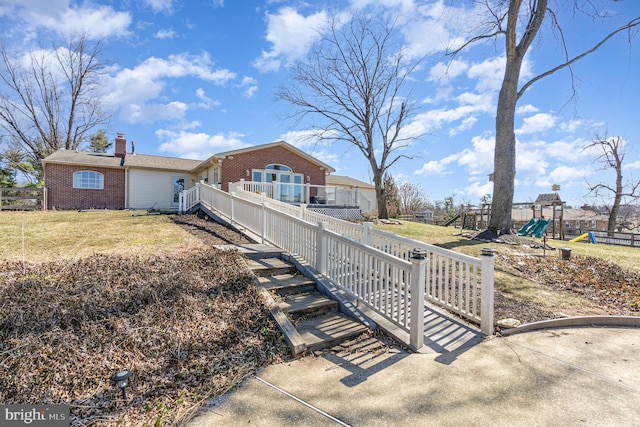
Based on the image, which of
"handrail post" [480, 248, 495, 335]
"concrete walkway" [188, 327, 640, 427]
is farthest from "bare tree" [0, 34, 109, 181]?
"handrail post" [480, 248, 495, 335]

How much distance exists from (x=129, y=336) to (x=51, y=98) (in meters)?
29.9

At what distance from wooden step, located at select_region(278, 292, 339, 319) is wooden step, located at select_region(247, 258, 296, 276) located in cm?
72

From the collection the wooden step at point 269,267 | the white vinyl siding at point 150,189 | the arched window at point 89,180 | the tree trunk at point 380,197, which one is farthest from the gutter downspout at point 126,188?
the wooden step at point 269,267

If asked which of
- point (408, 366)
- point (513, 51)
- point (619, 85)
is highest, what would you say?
point (513, 51)

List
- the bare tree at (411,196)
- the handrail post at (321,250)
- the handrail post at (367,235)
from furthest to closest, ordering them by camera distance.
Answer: the bare tree at (411,196), the handrail post at (367,235), the handrail post at (321,250)

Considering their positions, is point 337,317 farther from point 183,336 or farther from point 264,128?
point 264,128

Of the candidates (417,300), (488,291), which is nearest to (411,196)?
(488,291)

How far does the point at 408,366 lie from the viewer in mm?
2977

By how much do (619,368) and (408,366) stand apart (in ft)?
6.85

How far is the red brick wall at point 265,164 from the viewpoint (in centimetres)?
1586

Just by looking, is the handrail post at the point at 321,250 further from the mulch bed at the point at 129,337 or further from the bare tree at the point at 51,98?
the bare tree at the point at 51,98

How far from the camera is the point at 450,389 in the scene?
8.46ft

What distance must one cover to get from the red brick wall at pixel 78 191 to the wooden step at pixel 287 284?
1672 centimetres

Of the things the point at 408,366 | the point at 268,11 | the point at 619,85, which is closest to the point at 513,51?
the point at 619,85
